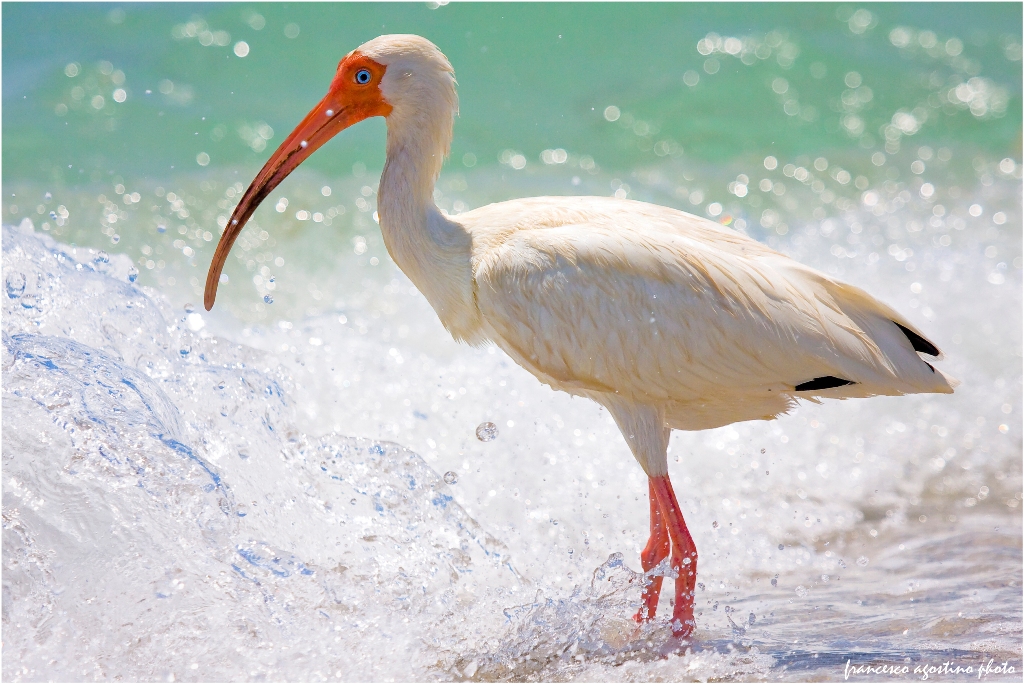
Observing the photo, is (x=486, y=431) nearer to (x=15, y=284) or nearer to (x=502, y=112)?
(x=15, y=284)

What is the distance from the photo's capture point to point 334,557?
4.23 metres

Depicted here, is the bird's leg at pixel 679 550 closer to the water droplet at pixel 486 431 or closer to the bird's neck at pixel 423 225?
the water droplet at pixel 486 431

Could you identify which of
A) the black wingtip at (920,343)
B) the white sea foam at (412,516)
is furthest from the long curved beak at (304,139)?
the black wingtip at (920,343)

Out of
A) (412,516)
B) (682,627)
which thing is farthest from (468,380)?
(682,627)

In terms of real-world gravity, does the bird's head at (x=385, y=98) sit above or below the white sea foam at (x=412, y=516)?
above

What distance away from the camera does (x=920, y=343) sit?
3.81 meters

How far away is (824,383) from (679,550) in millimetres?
912

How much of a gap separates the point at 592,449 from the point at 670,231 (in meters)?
2.27

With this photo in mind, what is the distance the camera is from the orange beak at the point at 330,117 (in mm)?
3932

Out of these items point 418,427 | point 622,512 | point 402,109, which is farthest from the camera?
point 418,427

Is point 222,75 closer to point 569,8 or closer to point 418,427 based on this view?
Answer: point 569,8

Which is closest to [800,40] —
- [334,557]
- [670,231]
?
[670,231]

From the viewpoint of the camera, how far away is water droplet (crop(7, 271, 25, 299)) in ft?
14.1

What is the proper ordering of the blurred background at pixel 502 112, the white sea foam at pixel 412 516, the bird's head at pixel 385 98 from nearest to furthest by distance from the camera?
1. the white sea foam at pixel 412 516
2. the bird's head at pixel 385 98
3. the blurred background at pixel 502 112
